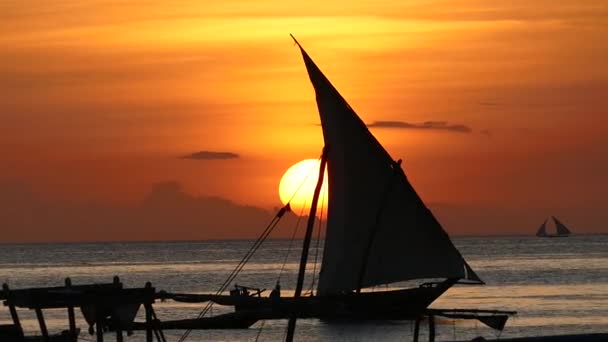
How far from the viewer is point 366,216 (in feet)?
137

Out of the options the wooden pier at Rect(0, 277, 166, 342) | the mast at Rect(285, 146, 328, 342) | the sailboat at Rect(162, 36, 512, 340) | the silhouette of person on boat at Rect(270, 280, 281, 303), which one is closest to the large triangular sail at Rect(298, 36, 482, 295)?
the sailboat at Rect(162, 36, 512, 340)

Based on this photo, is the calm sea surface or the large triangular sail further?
the calm sea surface

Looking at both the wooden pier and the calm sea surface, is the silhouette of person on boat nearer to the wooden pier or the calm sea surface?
the wooden pier

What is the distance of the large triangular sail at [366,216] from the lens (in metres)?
40.4

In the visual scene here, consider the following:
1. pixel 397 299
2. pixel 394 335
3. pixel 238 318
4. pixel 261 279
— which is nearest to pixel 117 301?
pixel 238 318

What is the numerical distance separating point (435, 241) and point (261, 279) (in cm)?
7159

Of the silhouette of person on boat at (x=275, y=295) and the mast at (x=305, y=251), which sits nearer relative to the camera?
the mast at (x=305, y=251)

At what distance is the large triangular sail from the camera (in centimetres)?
4038

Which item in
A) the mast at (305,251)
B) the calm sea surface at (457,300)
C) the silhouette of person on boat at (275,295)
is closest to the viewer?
the mast at (305,251)

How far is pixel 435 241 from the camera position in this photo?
40.1 meters

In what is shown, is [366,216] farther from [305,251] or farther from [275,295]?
[305,251]

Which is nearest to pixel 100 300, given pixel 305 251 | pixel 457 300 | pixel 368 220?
pixel 305 251

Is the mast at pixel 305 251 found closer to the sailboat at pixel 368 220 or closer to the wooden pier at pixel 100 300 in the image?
the wooden pier at pixel 100 300

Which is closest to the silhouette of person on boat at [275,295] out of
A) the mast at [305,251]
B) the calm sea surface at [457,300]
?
the mast at [305,251]
